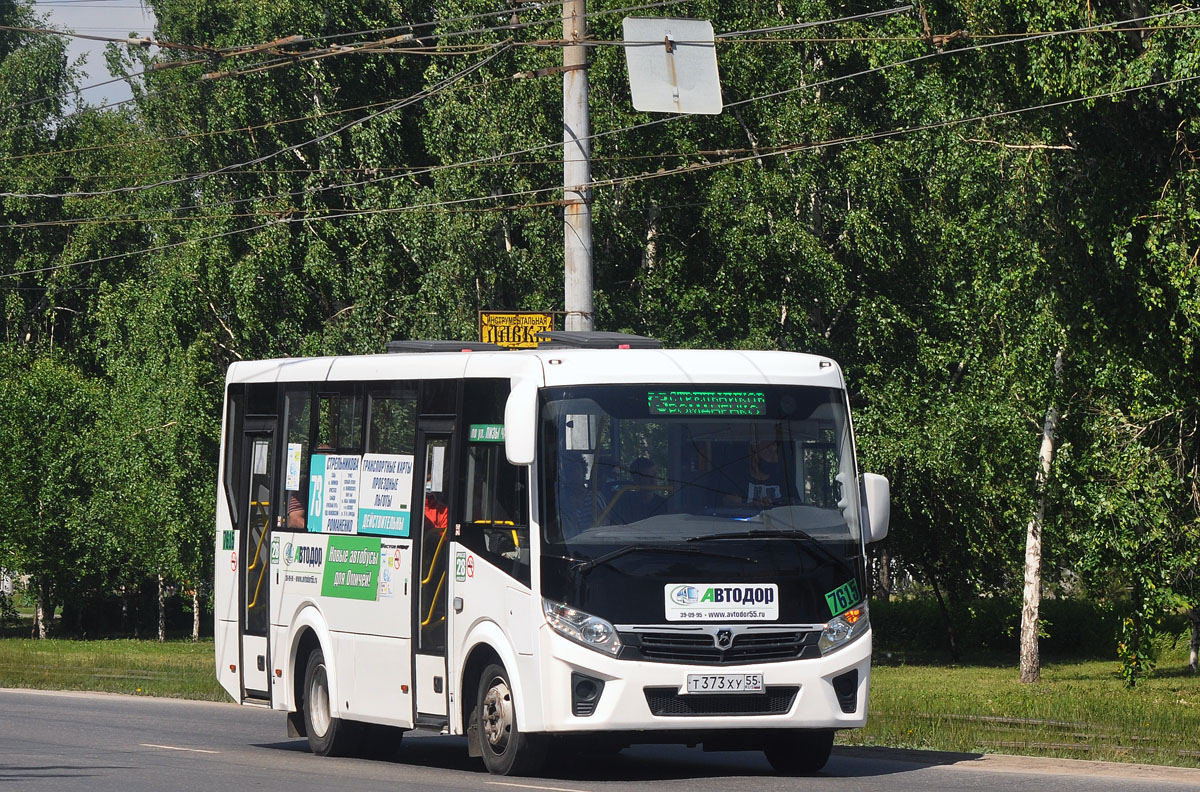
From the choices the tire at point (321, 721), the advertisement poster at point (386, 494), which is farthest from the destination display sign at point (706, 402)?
the tire at point (321, 721)

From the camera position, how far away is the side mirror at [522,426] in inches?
514

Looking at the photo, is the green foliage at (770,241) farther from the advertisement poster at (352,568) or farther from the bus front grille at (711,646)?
the bus front grille at (711,646)

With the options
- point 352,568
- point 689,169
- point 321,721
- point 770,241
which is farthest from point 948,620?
point 352,568

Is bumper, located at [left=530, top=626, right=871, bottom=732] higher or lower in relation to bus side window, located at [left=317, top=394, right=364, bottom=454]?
lower

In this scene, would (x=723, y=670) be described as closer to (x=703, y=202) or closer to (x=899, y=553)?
(x=703, y=202)

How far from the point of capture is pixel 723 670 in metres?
12.8

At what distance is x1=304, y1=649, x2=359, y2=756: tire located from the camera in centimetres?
1617

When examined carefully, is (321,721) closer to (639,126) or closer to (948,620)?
(639,126)

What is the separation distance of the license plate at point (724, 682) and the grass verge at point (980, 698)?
420 cm

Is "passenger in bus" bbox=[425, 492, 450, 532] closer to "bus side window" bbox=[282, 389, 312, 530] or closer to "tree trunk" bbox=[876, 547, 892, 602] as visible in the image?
"bus side window" bbox=[282, 389, 312, 530]

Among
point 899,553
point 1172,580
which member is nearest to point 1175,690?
point 899,553

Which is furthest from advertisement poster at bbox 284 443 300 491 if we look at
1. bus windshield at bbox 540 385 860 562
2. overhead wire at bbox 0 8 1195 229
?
overhead wire at bbox 0 8 1195 229

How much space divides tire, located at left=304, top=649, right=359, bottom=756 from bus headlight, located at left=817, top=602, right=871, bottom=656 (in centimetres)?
477

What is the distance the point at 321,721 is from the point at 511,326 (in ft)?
19.7
